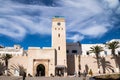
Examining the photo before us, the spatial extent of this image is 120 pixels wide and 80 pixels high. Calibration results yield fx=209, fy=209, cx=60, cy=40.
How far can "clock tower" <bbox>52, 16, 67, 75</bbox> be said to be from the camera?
37344mm

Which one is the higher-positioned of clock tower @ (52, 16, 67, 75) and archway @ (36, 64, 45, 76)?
clock tower @ (52, 16, 67, 75)

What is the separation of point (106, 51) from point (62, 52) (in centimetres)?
1258

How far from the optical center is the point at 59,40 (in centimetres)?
3881

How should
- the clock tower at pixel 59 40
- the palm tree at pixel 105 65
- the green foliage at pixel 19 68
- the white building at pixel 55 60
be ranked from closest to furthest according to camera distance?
1. the white building at pixel 55 60
2. the clock tower at pixel 59 40
3. the green foliage at pixel 19 68
4. the palm tree at pixel 105 65

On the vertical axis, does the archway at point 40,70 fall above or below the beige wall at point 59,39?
below

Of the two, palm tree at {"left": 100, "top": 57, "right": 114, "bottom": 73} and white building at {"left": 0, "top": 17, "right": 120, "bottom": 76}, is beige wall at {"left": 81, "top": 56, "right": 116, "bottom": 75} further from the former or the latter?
palm tree at {"left": 100, "top": 57, "right": 114, "bottom": 73}

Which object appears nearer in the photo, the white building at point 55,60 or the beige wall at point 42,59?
the beige wall at point 42,59

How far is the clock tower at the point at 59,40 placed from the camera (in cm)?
3734

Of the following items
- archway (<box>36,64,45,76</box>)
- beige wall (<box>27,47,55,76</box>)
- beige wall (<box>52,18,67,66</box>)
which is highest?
beige wall (<box>52,18,67,66</box>)

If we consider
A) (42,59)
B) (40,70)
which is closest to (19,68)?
(40,70)

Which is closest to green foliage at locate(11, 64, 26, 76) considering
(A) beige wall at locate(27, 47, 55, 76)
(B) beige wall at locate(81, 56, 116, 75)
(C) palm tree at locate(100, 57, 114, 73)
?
(A) beige wall at locate(27, 47, 55, 76)

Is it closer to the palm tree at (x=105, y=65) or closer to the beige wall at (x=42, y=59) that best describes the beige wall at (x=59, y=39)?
the beige wall at (x=42, y=59)

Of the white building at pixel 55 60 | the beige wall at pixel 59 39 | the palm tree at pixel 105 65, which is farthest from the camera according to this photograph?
the palm tree at pixel 105 65

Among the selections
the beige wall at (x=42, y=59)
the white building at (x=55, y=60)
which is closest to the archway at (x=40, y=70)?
the white building at (x=55, y=60)
